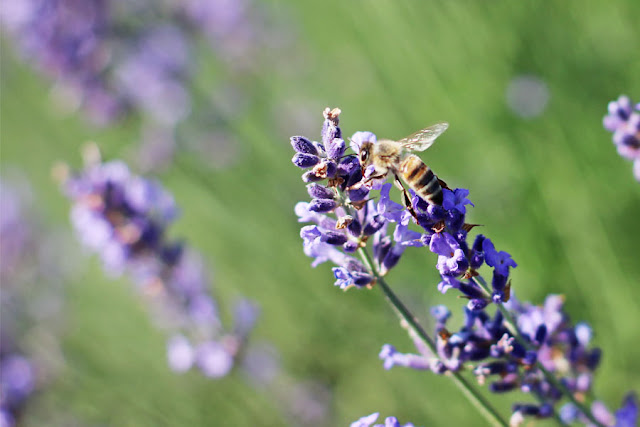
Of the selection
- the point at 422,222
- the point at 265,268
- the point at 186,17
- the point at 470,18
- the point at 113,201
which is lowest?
the point at 422,222

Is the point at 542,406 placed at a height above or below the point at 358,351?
below

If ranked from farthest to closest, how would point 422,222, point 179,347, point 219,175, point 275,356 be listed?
point 219,175, point 275,356, point 179,347, point 422,222

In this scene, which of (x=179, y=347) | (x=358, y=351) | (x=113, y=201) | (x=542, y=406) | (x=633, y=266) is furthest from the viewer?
(x=358, y=351)

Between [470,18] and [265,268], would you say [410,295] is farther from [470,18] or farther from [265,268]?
[470,18]

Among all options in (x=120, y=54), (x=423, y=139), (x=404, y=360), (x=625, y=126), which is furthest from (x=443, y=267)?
(x=120, y=54)

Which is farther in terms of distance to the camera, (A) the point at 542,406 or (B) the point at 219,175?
(B) the point at 219,175

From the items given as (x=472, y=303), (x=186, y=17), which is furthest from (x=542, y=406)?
(x=186, y=17)
